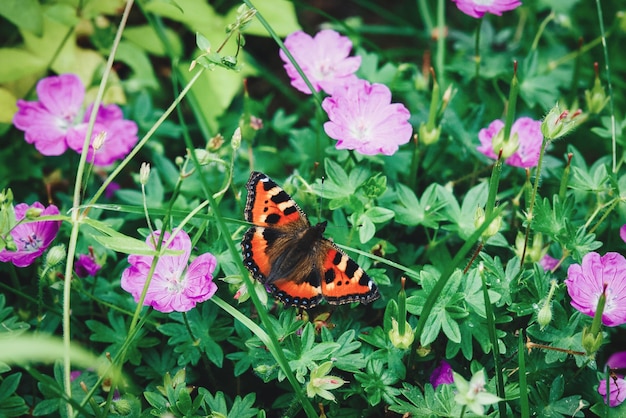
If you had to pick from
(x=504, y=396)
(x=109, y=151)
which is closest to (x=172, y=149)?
(x=109, y=151)

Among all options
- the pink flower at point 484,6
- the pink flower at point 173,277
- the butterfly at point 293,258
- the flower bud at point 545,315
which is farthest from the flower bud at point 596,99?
the pink flower at point 173,277

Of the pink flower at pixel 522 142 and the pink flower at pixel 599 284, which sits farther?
the pink flower at pixel 522 142

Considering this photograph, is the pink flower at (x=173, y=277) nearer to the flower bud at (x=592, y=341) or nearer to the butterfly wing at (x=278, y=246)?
the butterfly wing at (x=278, y=246)

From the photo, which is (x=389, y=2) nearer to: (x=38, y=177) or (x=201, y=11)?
(x=201, y=11)

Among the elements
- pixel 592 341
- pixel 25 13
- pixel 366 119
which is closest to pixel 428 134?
pixel 366 119

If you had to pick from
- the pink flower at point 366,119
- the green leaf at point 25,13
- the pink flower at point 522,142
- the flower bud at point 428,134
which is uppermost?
the green leaf at point 25,13

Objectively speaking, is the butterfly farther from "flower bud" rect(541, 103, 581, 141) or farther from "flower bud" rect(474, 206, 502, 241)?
"flower bud" rect(541, 103, 581, 141)

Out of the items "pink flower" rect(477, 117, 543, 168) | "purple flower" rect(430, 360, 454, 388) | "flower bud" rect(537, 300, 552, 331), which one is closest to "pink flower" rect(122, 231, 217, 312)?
"purple flower" rect(430, 360, 454, 388)
